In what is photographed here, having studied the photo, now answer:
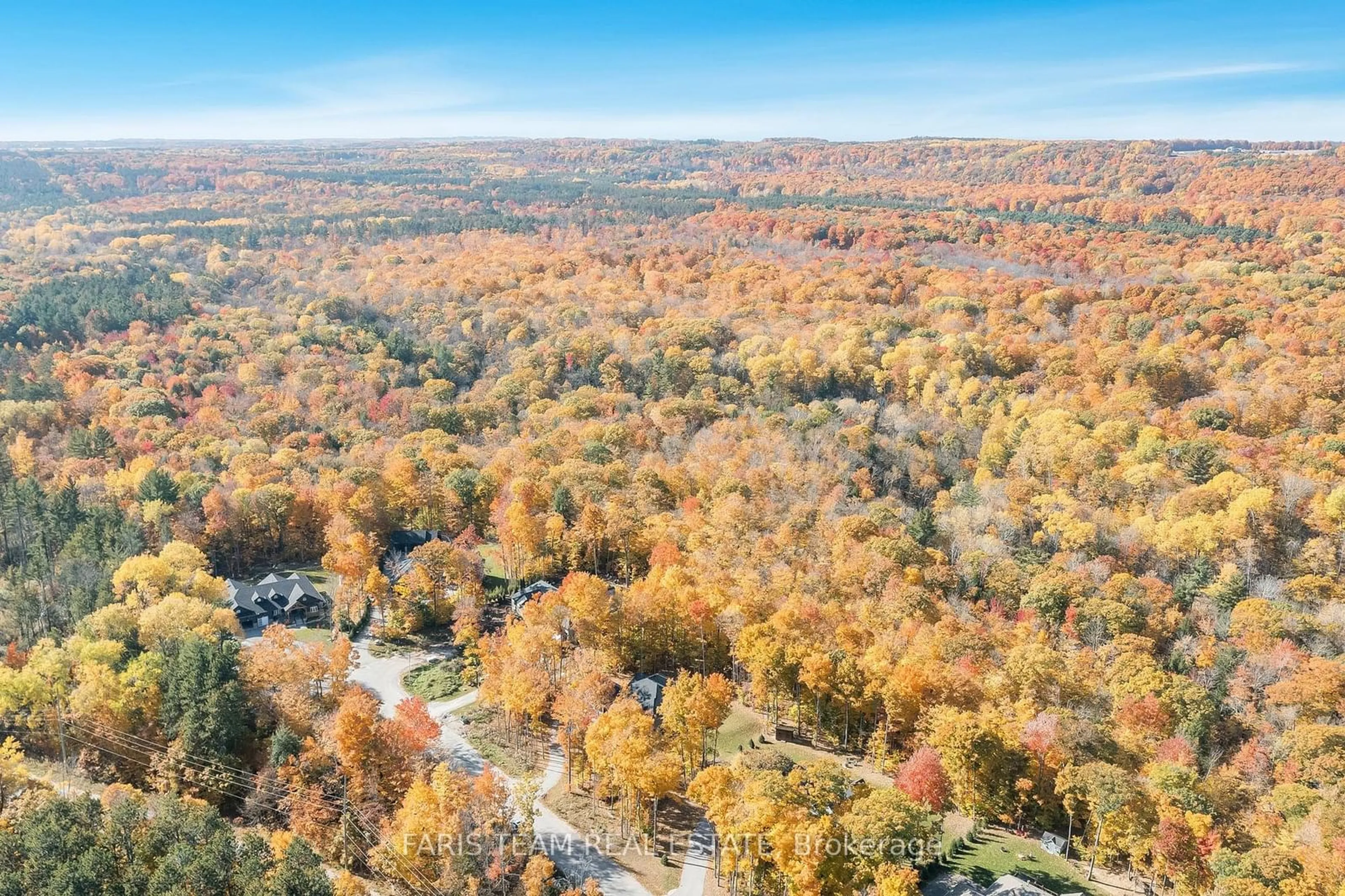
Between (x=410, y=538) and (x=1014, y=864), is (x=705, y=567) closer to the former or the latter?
(x=1014, y=864)

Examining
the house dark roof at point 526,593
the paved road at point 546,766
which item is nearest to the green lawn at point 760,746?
the paved road at point 546,766

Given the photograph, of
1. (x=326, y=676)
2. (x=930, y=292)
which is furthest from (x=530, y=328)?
(x=326, y=676)

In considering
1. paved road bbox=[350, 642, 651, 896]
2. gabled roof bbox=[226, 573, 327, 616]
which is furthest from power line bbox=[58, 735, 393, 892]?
gabled roof bbox=[226, 573, 327, 616]

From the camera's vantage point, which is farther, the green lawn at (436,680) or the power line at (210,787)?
the green lawn at (436,680)

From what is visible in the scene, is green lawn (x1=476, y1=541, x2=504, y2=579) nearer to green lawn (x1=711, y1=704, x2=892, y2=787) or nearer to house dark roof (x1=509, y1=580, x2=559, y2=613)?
house dark roof (x1=509, y1=580, x2=559, y2=613)

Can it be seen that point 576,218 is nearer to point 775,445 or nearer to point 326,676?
point 775,445

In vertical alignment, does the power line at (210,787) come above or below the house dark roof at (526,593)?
below

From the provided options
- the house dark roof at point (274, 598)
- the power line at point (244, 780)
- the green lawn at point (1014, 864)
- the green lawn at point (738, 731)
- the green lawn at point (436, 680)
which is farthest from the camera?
the house dark roof at point (274, 598)

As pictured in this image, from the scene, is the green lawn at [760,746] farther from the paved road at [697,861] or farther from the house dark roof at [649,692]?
the paved road at [697,861]
